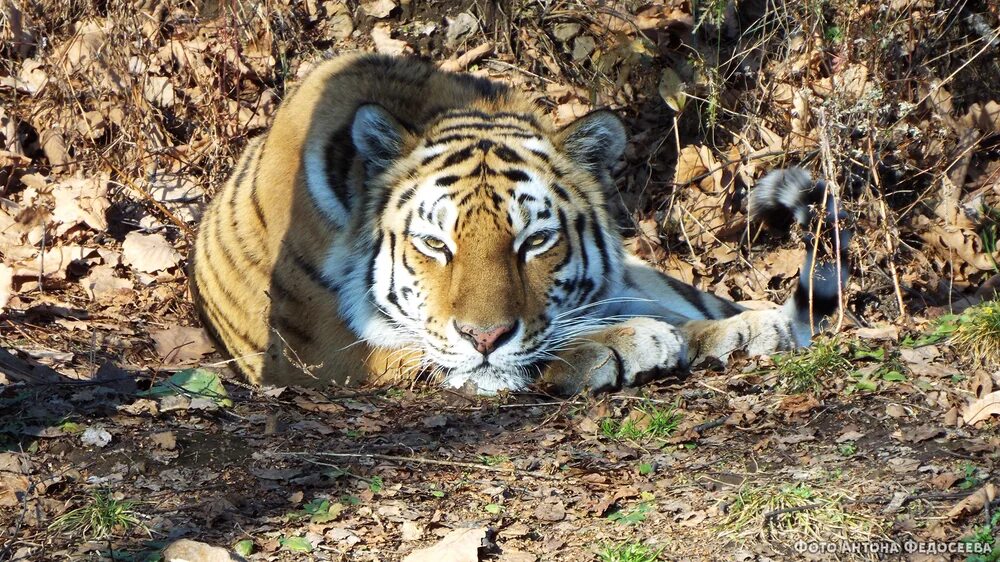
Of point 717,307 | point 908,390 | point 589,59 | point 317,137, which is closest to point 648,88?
point 589,59

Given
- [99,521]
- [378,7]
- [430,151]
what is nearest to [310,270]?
[430,151]

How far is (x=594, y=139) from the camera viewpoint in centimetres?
448

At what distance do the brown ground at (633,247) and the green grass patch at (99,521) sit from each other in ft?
0.07

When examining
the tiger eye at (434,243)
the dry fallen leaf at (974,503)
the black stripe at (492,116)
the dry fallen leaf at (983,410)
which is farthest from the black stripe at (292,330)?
the dry fallen leaf at (974,503)

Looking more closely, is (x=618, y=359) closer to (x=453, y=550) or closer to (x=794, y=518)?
(x=794, y=518)

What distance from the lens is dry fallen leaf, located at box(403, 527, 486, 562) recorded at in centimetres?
275

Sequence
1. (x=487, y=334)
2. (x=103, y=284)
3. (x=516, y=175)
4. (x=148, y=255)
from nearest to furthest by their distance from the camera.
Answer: (x=487, y=334)
(x=516, y=175)
(x=103, y=284)
(x=148, y=255)

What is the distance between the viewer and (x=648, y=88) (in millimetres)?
7066

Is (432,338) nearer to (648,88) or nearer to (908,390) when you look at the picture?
(908,390)

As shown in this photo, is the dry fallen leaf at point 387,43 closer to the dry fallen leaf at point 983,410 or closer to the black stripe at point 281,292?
the black stripe at point 281,292

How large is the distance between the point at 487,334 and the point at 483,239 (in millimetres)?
382

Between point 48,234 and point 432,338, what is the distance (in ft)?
11.3

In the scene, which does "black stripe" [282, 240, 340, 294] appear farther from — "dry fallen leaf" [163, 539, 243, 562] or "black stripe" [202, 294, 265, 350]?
"dry fallen leaf" [163, 539, 243, 562]

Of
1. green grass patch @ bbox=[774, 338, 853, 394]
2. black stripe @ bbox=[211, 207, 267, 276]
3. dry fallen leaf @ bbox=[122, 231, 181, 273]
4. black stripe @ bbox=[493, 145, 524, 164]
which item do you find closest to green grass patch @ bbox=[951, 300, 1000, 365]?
green grass patch @ bbox=[774, 338, 853, 394]
